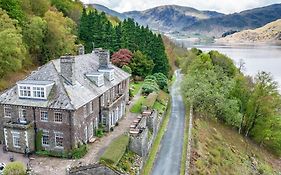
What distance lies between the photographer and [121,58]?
208ft

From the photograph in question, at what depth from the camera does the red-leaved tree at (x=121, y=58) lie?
6294 centimetres

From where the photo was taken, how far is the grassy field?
37562 mm

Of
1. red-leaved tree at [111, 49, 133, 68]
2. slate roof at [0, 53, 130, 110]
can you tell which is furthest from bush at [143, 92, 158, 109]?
red-leaved tree at [111, 49, 133, 68]

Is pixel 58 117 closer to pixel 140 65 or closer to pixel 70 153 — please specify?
pixel 70 153

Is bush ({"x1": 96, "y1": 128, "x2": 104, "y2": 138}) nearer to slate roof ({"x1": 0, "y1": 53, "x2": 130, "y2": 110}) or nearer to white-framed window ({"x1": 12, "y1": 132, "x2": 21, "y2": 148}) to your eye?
slate roof ({"x1": 0, "y1": 53, "x2": 130, "y2": 110})

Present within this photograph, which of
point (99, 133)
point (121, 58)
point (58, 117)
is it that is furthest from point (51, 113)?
point (121, 58)

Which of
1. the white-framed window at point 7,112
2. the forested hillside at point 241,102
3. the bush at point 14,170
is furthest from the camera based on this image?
the forested hillside at point 241,102

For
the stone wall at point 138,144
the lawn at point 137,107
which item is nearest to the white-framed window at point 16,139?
the stone wall at point 138,144

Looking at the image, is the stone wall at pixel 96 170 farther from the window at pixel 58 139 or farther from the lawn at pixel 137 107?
the lawn at pixel 137 107

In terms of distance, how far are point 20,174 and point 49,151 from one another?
248 inches

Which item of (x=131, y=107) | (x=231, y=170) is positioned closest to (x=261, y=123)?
(x=231, y=170)

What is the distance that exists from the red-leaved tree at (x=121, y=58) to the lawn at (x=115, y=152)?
3159 centimetres

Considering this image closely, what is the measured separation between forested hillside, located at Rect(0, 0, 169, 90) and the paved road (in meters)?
22.3

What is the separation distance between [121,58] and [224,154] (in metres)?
28.9
